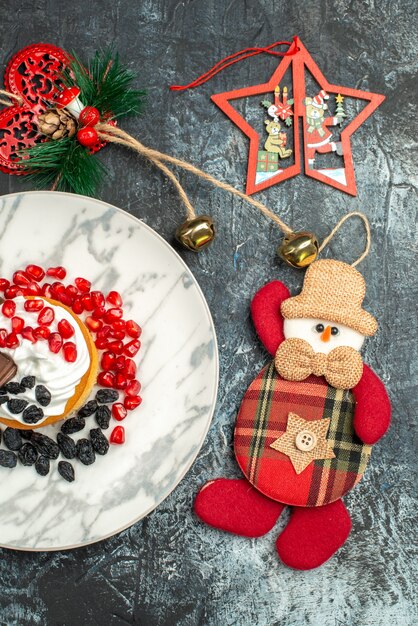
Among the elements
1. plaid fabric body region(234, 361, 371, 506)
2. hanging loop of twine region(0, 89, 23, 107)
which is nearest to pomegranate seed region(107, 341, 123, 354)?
plaid fabric body region(234, 361, 371, 506)

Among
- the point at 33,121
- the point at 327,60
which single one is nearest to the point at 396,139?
the point at 327,60

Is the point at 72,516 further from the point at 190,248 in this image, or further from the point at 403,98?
the point at 403,98

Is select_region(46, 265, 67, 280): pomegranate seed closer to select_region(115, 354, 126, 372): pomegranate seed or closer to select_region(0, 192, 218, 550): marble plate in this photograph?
select_region(0, 192, 218, 550): marble plate

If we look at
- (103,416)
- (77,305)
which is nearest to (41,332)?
A: (77,305)

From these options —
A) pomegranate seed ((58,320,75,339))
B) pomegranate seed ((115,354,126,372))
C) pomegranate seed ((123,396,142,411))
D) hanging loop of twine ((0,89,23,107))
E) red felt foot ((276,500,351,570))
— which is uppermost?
hanging loop of twine ((0,89,23,107))

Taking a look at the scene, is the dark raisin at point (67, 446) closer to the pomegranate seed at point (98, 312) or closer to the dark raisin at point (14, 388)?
the dark raisin at point (14, 388)
